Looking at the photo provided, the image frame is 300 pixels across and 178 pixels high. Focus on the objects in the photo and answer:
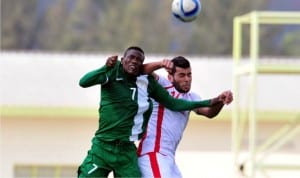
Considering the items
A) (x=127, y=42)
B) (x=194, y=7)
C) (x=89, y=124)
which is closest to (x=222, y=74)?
(x=89, y=124)

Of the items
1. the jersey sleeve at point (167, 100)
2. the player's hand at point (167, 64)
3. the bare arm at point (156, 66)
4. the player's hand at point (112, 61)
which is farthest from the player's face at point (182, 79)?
the player's hand at point (112, 61)

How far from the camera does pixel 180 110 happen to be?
1099 cm

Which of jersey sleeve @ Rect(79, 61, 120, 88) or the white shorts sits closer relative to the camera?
jersey sleeve @ Rect(79, 61, 120, 88)

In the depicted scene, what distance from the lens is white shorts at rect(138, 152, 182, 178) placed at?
10.9m

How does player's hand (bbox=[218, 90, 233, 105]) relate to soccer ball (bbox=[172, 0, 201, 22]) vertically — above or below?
below

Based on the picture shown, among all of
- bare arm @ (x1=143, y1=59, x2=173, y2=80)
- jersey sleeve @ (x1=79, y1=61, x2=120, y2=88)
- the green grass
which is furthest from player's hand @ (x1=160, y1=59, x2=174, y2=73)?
the green grass

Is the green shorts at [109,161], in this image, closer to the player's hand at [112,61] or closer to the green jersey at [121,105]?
the green jersey at [121,105]

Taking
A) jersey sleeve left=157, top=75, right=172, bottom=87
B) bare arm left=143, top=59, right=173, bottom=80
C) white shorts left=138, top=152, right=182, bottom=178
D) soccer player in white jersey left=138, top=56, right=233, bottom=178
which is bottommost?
white shorts left=138, top=152, right=182, bottom=178

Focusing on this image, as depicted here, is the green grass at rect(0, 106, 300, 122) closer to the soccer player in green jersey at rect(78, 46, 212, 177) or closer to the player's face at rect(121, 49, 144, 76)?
the soccer player in green jersey at rect(78, 46, 212, 177)

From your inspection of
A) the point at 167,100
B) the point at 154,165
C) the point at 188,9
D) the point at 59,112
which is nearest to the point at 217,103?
the point at 167,100

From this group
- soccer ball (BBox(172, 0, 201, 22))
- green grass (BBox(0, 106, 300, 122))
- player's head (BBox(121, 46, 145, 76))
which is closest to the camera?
player's head (BBox(121, 46, 145, 76))

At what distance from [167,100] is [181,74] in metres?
0.25

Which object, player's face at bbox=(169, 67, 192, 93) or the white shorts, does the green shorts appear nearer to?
the white shorts

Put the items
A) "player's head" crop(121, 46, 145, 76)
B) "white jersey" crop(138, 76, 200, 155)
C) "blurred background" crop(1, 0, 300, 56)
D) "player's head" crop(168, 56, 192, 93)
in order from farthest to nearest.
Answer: "blurred background" crop(1, 0, 300, 56) → "white jersey" crop(138, 76, 200, 155) → "player's head" crop(168, 56, 192, 93) → "player's head" crop(121, 46, 145, 76)
